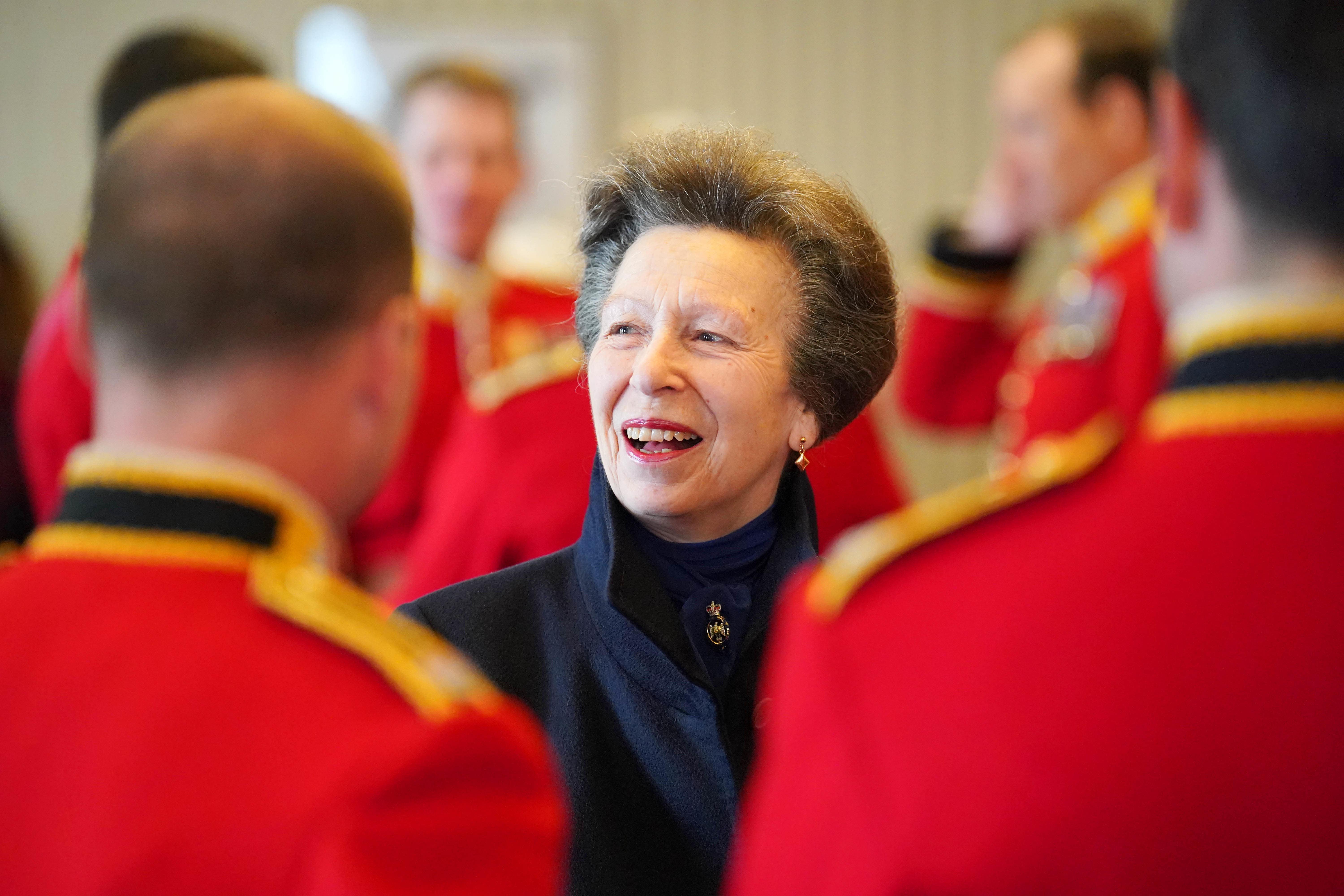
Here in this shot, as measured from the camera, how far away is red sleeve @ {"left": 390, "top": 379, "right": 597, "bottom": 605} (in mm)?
2184

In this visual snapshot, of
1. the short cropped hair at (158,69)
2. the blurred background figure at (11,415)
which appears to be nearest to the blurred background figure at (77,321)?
the short cropped hair at (158,69)

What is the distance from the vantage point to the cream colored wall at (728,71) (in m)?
5.28

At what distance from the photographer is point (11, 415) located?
3.17 metres

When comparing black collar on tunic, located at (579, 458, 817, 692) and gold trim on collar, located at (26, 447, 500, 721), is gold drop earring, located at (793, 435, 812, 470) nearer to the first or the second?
black collar on tunic, located at (579, 458, 817, 692)

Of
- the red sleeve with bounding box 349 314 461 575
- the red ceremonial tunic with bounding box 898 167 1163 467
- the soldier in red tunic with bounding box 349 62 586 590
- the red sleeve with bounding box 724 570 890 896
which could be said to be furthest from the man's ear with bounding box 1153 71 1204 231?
the soldier in red tunic with bounding box 349 62 586 590

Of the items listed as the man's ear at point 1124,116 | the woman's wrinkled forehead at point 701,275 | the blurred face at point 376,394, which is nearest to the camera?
the blurred face at point 376,394

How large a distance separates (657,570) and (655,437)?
0.58 feet

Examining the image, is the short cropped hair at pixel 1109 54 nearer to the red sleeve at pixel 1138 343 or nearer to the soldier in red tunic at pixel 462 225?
the red sleeve at pixel 1138 343

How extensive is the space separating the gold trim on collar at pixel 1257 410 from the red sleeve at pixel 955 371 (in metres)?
2.75

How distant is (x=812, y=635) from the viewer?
3.22 ft

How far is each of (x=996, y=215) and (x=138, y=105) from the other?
83.5 inches

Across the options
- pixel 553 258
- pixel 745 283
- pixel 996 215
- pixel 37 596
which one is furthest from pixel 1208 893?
pixel 553 258

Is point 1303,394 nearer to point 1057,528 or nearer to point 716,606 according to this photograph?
point 1057,528

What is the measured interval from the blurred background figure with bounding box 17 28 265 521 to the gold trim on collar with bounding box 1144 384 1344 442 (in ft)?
6.75
